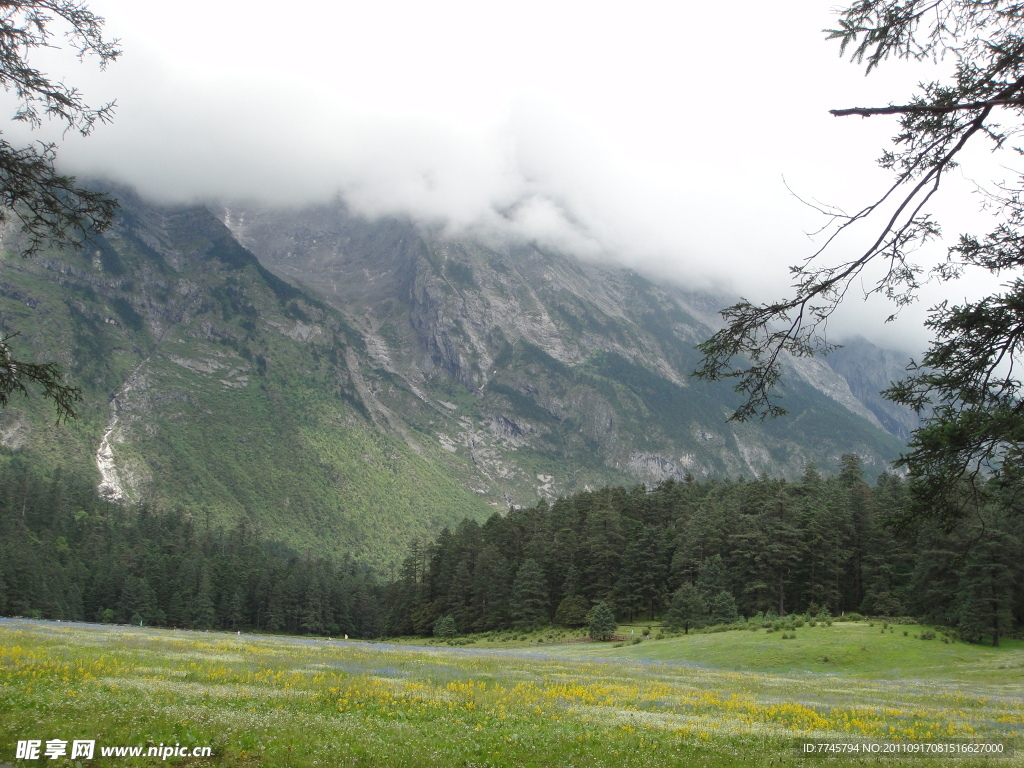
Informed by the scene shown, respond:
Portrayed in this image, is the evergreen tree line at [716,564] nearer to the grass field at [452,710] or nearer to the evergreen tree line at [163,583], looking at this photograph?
the evergreen tree line at [163,583]

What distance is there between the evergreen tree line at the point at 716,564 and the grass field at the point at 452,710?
24165 millimetres

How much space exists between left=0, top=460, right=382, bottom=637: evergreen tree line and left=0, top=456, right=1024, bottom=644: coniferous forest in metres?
0.36

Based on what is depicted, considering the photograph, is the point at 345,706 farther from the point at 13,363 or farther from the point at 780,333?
the point at 780,333

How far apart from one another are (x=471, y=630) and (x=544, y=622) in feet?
42.4

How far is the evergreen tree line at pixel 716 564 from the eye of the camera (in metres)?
56.5

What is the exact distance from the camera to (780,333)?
1041 cm

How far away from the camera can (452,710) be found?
1770 cm

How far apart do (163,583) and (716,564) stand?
102 metres

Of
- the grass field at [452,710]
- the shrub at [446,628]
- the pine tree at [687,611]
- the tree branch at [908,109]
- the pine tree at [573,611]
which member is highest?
the tree branch at [908,109]

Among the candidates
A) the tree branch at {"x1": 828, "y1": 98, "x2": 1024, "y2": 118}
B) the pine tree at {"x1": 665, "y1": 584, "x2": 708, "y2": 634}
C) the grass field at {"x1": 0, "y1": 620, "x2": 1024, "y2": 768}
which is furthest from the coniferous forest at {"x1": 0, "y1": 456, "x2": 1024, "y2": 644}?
the tree branch at {"x1": 828, "y1": 98, "x2": 1024, "y2": 118}

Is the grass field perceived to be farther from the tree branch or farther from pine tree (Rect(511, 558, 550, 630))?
pine tree (Rect(511, 558, 550, 630))

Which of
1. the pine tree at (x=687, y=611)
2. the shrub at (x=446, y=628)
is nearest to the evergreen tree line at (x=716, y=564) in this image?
the pine tree at (x=687, y=611)

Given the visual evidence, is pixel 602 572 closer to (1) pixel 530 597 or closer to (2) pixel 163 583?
(1) pixel 530 597

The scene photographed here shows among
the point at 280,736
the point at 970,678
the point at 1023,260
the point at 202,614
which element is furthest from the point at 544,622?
the point at 1023,260
